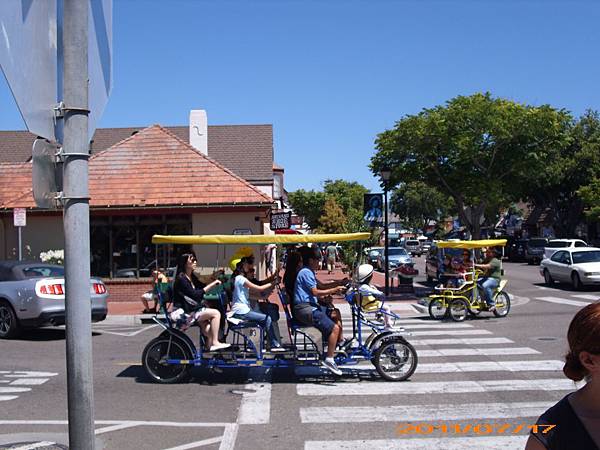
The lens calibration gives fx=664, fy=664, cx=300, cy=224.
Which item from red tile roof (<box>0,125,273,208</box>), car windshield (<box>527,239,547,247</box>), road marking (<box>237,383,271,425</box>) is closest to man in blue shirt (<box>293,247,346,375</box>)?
road marking (<box>237,383,271,425</box>)

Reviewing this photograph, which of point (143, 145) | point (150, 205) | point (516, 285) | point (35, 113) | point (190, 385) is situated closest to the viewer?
point (35, 113)

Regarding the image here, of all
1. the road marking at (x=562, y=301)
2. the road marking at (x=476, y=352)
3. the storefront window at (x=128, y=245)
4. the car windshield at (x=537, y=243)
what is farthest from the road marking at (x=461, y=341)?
the car windshield at (x=537, y=243)

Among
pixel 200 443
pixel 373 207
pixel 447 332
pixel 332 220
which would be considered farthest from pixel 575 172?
pixel 200 443

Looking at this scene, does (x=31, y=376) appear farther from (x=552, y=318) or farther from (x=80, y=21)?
(x=552, y=318)

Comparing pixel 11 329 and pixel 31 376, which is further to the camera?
pixel 11 329

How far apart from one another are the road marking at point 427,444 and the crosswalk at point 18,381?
459 cm

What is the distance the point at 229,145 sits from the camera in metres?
39.6

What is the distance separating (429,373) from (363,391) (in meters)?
1.59

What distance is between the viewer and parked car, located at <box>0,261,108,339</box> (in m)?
13.4

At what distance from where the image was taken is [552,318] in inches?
640

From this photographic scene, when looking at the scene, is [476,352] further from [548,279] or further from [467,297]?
[548,279]

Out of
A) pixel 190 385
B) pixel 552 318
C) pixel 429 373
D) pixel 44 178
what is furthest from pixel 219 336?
pixel 552 318

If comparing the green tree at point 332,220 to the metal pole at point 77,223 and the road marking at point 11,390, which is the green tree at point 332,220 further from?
the metal pole at point 77,223

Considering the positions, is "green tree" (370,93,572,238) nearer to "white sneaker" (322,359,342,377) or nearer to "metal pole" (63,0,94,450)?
"white sneaker" (322,359,342,377)
